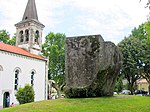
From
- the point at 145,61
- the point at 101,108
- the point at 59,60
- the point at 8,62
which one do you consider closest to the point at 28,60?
the point at 8,62

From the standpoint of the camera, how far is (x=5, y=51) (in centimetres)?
2784

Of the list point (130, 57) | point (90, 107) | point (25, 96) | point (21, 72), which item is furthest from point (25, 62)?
point (90, 107)

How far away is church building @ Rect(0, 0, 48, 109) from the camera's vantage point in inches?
1099

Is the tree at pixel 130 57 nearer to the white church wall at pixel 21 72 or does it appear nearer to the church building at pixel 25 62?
the church building at pixel 25 62

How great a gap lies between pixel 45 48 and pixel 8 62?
18.3 metres

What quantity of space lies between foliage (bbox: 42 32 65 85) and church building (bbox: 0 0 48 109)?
20.9 ft

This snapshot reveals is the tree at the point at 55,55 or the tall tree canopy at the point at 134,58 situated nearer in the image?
the tall tree canopy at the point at 134,58

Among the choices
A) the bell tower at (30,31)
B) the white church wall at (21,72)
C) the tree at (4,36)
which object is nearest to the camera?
the white church wall at (21,72)

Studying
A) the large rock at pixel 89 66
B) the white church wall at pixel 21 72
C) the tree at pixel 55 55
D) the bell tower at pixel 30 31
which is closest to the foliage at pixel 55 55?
the tree at pixel 55 55

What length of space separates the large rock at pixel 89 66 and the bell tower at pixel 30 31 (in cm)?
2588

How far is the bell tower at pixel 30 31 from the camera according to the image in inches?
1458

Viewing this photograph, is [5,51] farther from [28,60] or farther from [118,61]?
[118,61]

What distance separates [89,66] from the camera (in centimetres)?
1135

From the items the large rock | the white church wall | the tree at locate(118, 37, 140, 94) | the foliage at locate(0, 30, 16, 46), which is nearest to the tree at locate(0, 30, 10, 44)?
the foliage at locate(0, 30, 16, 46)
